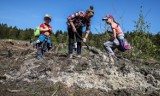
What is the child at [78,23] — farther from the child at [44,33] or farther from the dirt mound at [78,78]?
the dirt mound at [78,78]

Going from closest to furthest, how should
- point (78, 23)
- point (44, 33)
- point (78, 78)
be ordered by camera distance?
point (78, 78) → point (44, 33) → point (78, 23)

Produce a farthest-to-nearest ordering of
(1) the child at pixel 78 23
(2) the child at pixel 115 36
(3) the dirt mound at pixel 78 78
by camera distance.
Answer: (2) the child at pixel 115 36 < (1) the child at pixel 78 23 < (3) the dirt mound at pixel 78 78

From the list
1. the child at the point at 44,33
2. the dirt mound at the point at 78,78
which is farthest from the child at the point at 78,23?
the dirt mound at the point at 78,78

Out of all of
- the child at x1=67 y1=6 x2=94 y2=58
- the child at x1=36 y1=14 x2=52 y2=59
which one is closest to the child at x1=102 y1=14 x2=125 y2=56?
the child at x1=67 y1=6 x2=94 y2=58

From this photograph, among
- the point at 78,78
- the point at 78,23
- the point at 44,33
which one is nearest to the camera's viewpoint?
the point at 78,78

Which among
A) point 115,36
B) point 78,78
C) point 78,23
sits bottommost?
point 78,78

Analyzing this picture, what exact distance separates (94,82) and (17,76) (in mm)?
1709

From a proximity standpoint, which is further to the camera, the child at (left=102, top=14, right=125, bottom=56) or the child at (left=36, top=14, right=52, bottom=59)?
the child at (left=102, top=14, right=125, bottom=56)

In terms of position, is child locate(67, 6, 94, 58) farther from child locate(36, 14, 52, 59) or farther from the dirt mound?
the dirt mound

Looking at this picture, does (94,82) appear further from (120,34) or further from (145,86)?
(120,34)

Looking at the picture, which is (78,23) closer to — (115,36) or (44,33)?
(44,33)

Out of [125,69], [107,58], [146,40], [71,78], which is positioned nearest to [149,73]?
[125,69]

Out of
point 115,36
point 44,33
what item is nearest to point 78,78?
point 44,33

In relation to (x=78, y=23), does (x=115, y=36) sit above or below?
below
